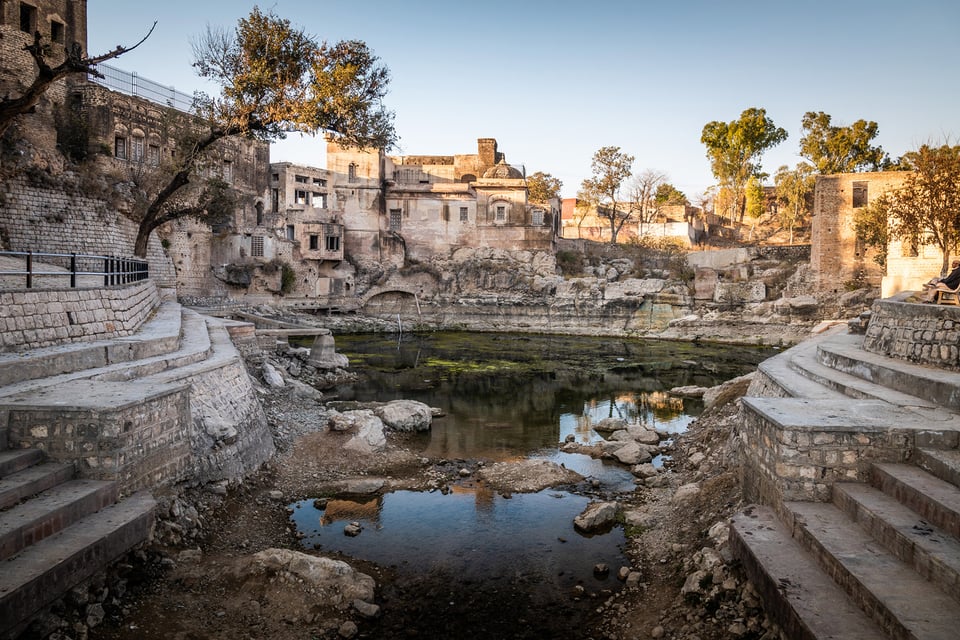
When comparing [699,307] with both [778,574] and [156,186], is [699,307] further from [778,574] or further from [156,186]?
[778,574]

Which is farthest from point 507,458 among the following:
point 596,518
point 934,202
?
point 934,202

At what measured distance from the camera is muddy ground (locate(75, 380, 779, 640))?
5.68 metres

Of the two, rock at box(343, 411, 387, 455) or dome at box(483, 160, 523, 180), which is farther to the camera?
dome at box(483, 160, 523, 180)

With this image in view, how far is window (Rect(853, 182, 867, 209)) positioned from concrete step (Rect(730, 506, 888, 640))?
37.2m

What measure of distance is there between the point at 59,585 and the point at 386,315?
39700 millimetres

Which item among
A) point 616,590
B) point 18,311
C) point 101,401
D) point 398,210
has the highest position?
point 398,210

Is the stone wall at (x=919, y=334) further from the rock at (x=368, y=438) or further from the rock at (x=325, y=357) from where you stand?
the rock at (x=325, y=357)

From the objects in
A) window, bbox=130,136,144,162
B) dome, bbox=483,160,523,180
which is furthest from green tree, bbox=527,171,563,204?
window, bbox=130,136,144,162

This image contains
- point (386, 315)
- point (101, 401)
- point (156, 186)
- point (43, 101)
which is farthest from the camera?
point (386, 315)

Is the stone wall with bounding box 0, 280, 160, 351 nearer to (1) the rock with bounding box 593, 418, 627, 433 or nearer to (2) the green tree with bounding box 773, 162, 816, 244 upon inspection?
(1) the rock with bounding box 593, 418, 627, 433

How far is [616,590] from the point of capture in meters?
6.98

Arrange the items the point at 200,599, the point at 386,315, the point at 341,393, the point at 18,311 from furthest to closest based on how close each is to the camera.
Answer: the point at 386,315, the point at 341,393, the point at 18,311, the point at 200,599

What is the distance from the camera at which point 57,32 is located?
29.1 metres

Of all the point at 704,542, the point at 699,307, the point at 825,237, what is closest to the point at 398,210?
the point at 699,307
